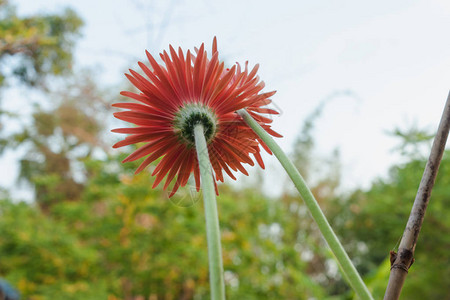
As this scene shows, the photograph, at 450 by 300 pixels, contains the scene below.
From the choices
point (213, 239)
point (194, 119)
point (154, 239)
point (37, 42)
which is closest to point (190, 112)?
point (194, 119)

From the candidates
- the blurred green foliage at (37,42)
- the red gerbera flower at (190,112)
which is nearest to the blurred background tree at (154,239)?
the blurred green foliage at (37,42)

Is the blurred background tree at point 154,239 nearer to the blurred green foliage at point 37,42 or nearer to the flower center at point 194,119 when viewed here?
the blurred green foliage at point 37,42

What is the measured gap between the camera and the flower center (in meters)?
0.27

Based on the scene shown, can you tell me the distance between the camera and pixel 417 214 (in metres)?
0.19

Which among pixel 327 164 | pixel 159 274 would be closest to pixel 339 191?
pixel 327 164

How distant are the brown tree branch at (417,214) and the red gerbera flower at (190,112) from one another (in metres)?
0.10

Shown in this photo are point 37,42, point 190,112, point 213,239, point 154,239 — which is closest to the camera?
point 213,239

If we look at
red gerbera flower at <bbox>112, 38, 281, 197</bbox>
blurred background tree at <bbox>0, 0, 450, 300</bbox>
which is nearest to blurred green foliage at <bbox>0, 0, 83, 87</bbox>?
blurred background tree at <bbox>0, 0, 450, 300</bbox>

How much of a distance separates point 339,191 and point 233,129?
19.3 feet

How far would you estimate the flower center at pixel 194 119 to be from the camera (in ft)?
0.89

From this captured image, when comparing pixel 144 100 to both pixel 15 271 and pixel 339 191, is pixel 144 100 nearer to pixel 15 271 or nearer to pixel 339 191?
pixel 15 271

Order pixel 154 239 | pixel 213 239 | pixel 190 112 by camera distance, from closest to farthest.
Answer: pixel 213 239 < pixel 190 112 < pixel 154 239

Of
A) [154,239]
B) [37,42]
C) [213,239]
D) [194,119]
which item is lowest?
[213,239]

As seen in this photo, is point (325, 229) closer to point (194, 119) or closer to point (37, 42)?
point (194, 119)
